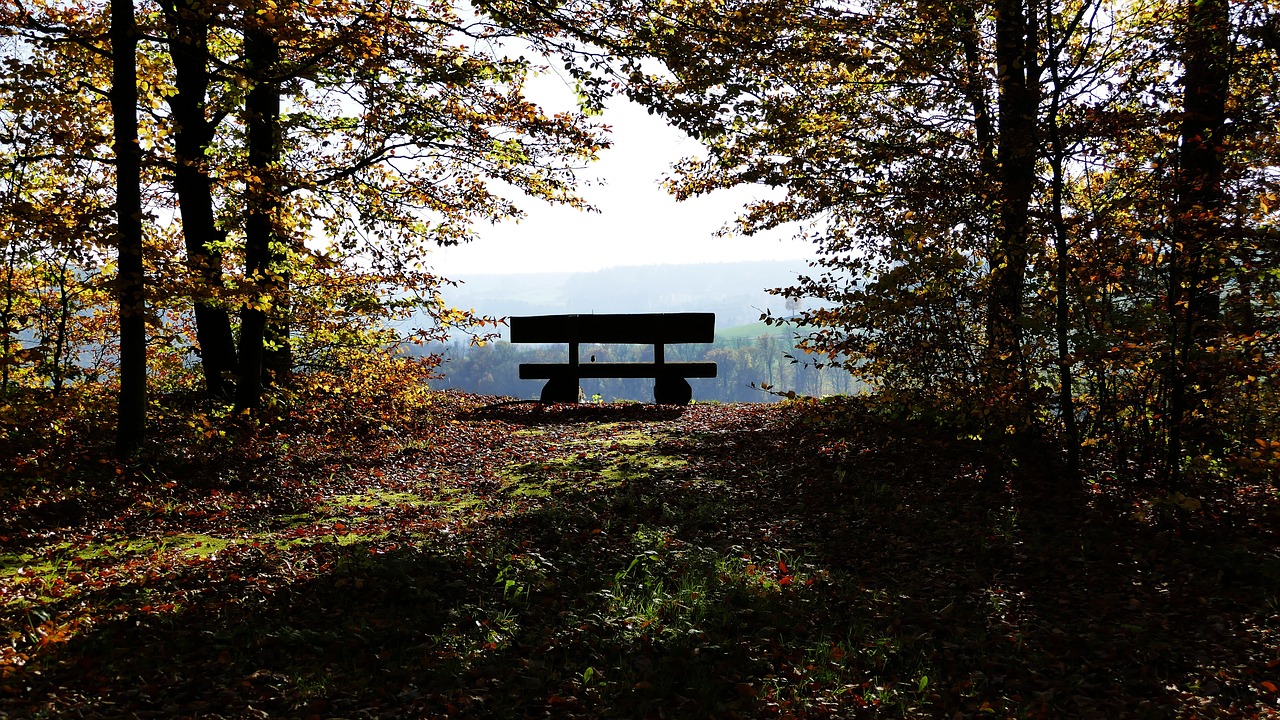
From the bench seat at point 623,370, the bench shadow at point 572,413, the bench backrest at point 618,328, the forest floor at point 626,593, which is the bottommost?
the forest floor at point 626,593

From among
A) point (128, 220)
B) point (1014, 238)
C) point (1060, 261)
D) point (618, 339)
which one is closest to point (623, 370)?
point (618, 339)

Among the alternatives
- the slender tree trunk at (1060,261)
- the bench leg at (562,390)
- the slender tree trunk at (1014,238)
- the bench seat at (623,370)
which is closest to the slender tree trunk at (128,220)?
the bench seat at (623,370)

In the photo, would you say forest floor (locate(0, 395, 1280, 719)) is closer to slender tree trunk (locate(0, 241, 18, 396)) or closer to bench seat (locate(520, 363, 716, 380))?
slender tree trunk (locate(0, 241, 18, 396))

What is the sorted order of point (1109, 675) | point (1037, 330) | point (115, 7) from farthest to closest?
point (115, 7), point (1037, 330), point (1109, 675)

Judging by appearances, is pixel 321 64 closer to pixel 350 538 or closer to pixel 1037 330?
pixel 350 538

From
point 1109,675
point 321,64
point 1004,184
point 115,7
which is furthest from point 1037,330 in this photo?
point 115,7

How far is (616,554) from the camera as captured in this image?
683cm

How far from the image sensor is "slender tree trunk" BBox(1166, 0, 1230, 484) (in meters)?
6.57

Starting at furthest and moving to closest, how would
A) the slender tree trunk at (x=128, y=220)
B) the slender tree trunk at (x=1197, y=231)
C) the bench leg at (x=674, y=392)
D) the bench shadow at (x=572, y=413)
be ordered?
the bench leg at (x=674, y=392), the bench shadow at (x=572, y=413), the slender tree trunk at (x=128, y=220), the slender tree trunk at (x=1197, y=231)

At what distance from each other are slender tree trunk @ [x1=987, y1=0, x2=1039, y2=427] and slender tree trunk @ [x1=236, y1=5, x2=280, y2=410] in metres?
9.00

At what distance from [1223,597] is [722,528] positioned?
4248 mm

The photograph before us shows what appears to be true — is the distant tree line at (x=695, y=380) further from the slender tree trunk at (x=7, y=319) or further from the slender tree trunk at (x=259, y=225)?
the slender tree trunk at (x=7, y=319)

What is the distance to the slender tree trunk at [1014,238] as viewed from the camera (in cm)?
772

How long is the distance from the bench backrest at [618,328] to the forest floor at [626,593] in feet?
20.3
